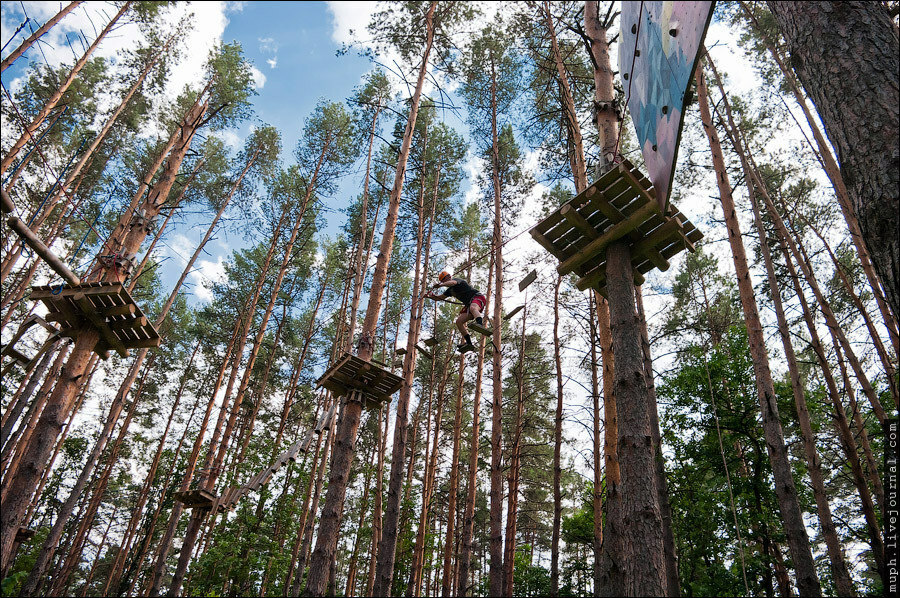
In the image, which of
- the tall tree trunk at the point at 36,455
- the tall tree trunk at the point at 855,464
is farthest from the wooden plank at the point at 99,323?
the tall tree trunk at the point at 855,464

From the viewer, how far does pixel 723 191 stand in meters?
8.02

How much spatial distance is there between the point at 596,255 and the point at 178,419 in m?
19.3

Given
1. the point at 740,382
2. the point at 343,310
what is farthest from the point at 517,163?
the point at 740,382

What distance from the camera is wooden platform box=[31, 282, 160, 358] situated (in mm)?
5699

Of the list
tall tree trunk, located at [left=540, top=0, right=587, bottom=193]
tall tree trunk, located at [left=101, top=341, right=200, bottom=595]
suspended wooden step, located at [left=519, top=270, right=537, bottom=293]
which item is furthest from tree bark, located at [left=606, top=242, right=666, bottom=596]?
tall tree trunk, located at [left=101, top=341, right=200, bottom=595]

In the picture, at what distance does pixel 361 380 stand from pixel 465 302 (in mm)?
1982

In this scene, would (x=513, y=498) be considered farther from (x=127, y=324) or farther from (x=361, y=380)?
(x=127, y=324)

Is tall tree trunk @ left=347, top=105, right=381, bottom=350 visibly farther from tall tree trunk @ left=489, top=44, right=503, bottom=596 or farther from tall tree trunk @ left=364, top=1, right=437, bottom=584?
tall tree trunk @ left=489, top=44, right=503, bottom=596

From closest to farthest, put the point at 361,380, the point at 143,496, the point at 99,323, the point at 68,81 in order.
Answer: the point at 99,323 → the point at 361,380 → the point at 68,81 → the point at 143,496

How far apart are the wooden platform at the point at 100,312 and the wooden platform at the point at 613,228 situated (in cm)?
489

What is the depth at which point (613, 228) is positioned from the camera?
14.7ft

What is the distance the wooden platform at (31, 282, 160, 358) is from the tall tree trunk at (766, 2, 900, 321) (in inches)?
256

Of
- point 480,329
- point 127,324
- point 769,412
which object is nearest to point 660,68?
point 480,329

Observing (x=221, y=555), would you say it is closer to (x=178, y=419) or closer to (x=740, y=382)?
(x=178, y=419)
